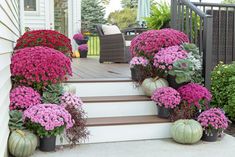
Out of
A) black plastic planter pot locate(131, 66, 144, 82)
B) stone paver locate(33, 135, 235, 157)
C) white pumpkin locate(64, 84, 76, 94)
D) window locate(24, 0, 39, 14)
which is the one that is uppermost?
window locate(24, 0, 39, 14)

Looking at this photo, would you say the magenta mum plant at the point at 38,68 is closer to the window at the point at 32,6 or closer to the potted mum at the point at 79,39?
the window at the point at 32,6

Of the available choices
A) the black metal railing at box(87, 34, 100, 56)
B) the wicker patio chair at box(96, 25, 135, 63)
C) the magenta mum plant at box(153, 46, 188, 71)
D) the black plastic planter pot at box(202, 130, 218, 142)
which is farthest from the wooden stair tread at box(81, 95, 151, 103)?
the black metal railing at box(87, 34, 100, 56)

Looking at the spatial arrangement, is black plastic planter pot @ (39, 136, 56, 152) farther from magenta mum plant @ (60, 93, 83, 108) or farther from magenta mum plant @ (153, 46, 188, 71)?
magenta mum plant @ (153, 46, 188, 71)

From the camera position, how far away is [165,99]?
3.62 meters

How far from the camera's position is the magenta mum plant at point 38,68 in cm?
331

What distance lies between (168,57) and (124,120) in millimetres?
866

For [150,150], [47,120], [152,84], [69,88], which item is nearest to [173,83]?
[152,84]

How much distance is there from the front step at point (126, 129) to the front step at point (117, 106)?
0.12 metres

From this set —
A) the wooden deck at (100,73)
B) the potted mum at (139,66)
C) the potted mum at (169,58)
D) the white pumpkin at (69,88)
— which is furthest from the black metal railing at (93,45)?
the white pumpkin at (69,88)

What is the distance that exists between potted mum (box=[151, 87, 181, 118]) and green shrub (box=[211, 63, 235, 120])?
793 mm

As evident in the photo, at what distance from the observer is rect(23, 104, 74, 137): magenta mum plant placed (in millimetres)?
2994

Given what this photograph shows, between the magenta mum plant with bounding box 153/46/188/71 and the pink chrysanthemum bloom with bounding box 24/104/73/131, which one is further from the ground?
the magenta mum plant with bounding box 153/46/188/71

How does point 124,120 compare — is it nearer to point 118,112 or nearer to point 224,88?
point 118,112

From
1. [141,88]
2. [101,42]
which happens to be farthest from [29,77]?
[101,42]
